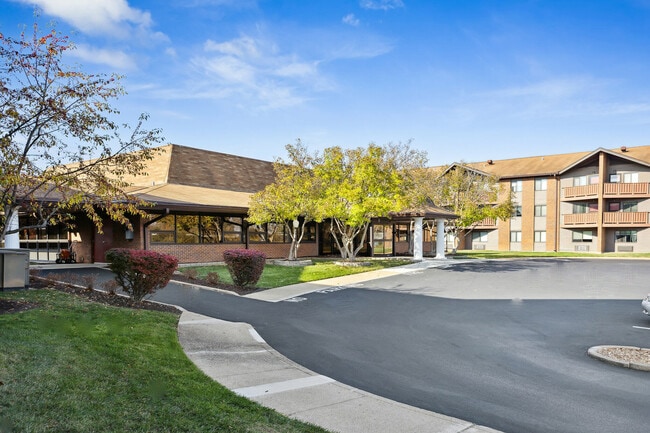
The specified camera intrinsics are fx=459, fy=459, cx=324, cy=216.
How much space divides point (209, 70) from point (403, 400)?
49.4ft


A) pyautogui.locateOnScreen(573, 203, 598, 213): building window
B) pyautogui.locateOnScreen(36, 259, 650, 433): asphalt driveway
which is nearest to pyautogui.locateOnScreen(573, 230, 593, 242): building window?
pyautogui.locateOnScreen(573, 203, 598, 213): building window

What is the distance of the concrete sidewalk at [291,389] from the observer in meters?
4.95

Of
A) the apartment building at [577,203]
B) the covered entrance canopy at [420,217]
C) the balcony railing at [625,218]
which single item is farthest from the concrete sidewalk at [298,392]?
the balcony railing at [625,218]

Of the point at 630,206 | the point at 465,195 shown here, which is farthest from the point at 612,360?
the point at 630,206

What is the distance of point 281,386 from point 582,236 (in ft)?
154

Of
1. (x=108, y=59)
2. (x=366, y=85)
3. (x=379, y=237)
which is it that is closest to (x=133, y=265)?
(x=108, y=59)

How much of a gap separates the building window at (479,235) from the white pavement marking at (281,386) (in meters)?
48.6

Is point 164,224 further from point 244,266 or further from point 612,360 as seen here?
point 612,360

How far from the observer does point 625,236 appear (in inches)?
1718

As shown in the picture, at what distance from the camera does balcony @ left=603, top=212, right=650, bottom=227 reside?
41562mm

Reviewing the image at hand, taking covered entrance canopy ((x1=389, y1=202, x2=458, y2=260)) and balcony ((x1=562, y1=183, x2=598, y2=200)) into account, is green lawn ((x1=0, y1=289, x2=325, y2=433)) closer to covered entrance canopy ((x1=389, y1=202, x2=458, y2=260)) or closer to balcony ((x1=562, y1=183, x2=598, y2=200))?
covered entrance canopy ((x1=389, y1=202, x2=458, y2=260))

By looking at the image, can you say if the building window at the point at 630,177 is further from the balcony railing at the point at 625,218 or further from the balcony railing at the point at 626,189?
the balcony railing at the point at 625,218

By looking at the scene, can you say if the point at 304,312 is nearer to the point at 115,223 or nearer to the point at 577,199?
the point at 115,223

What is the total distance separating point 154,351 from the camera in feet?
22.1
